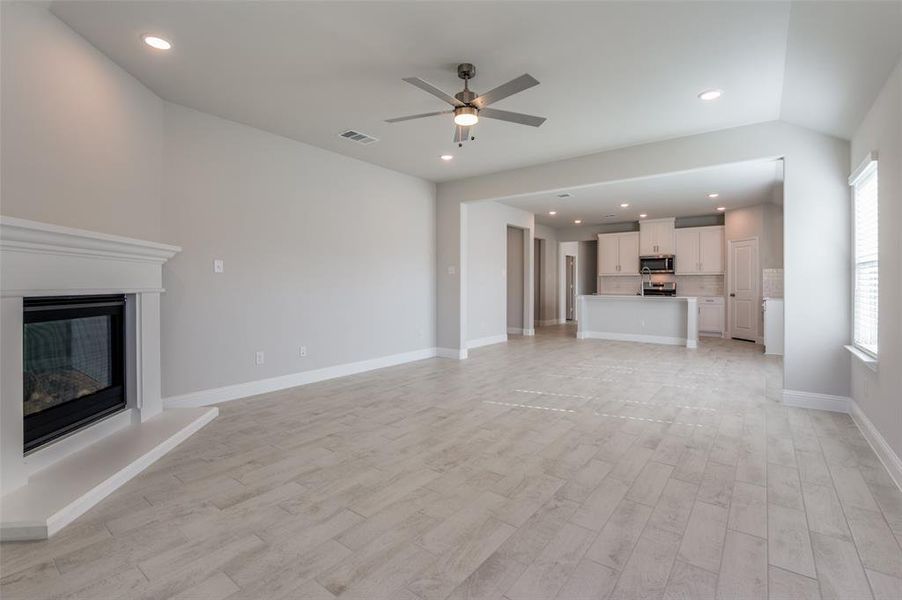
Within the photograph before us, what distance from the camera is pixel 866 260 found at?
11.2 ft

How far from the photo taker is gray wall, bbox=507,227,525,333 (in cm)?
998

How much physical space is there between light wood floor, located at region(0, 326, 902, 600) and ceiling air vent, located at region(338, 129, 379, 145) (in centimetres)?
288

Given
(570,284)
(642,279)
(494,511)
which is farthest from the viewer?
(570,284)

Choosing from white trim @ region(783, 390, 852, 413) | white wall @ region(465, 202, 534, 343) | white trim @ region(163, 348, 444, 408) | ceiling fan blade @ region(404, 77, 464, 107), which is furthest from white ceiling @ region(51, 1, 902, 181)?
white wall @ region(465, 202, 534, 343)

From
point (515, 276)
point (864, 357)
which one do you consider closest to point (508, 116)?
point (864, 357)

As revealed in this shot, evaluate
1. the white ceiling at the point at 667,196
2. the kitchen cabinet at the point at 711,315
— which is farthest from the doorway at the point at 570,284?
the kitchen cabinet at the point at 711,315

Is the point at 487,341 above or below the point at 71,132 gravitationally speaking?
below

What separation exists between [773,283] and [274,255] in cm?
856

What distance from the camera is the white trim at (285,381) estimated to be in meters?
4.00

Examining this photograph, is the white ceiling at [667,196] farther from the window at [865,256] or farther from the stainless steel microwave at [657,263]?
the window at [865,256]

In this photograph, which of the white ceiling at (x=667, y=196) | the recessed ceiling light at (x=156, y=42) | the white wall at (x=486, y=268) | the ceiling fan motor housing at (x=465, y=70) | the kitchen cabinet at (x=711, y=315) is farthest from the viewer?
the kitchen cabinet at (x=711, y=315)

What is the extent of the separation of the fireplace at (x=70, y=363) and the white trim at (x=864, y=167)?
548cm

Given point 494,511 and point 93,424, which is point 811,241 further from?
point 93,424

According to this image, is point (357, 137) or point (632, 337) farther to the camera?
point (632, 337)
